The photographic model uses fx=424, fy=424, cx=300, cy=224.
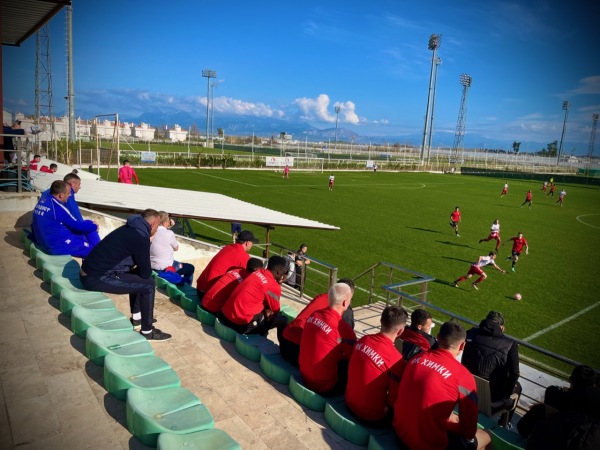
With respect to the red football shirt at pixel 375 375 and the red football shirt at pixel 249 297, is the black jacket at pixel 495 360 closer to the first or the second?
the red football shirt at pixel 375 375

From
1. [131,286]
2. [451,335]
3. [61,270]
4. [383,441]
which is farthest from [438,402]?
[61,270]

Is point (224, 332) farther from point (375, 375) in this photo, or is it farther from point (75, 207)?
point (75, 207)

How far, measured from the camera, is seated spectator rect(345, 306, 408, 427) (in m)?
3.88

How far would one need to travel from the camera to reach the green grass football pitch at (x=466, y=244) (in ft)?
38.5

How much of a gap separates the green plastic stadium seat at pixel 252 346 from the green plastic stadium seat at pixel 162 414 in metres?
1.36

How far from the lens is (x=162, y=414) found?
3.72 metres

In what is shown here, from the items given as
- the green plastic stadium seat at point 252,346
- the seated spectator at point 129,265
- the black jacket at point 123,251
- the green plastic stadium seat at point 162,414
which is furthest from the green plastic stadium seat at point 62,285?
the green plastic stadium seat at point 162,414

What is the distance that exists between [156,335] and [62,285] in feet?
5.46

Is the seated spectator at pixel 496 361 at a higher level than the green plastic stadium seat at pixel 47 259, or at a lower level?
lower

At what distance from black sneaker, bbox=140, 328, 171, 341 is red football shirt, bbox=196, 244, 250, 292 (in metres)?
1.21

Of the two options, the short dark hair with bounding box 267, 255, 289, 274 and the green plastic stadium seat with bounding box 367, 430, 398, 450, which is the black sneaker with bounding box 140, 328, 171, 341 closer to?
the short dark hair with bounding box 267, 255, 289, 274

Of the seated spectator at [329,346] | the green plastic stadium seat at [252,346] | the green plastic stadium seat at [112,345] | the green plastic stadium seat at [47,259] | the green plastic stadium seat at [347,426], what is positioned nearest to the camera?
the green plastic stadium seat at [347,426]

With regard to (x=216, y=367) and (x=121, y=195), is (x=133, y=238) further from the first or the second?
(x=121, y=195)

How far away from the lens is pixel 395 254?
17234mm
